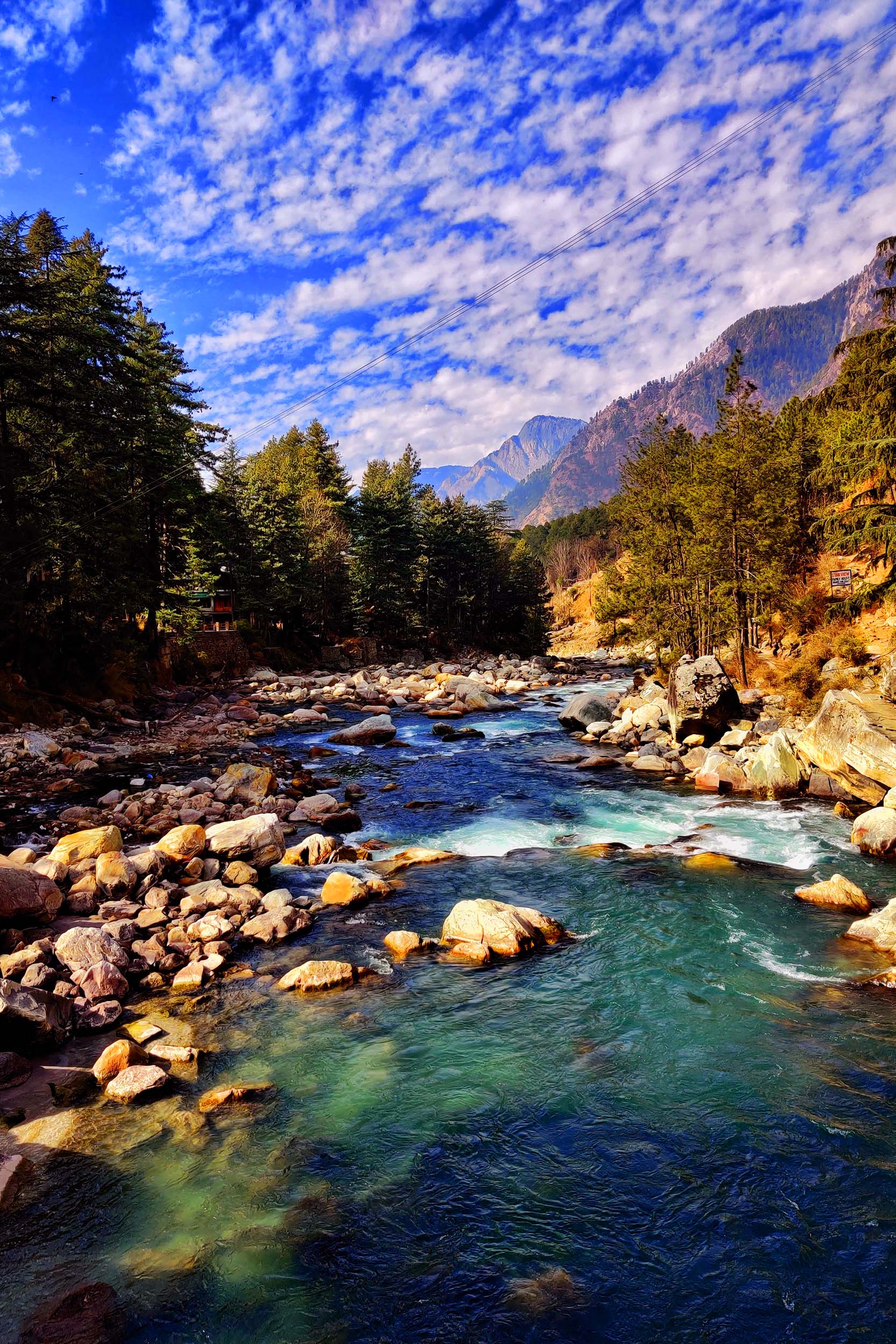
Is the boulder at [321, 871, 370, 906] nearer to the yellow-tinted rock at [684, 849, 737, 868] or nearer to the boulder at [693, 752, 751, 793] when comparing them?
the yellow-tinted rock at [684, 849, 737, 868]

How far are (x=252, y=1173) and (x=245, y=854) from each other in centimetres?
689

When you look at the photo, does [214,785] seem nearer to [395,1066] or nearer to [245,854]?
[245,854]

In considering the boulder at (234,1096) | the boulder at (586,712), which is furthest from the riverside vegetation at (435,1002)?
the boulder at (586,712)

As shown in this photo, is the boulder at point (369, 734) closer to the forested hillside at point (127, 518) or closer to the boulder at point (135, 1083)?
the forested hillside at point (127, 518)

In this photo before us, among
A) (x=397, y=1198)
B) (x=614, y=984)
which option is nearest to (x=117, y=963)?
(x=397, y=1198)

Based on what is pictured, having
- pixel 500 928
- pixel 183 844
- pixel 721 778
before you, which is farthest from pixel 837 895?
pixel 183 844

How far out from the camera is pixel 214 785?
16094 millimetres

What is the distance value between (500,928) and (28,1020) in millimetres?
5521

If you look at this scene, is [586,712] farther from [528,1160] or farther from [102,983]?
[528,1160]

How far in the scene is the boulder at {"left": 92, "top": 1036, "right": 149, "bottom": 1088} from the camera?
21.3ft

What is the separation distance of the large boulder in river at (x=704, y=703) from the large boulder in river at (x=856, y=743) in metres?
3.97

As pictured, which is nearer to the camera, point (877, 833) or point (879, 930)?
point (879, 930)

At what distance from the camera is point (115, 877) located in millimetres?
10258

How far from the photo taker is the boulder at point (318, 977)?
8203 millimetres
